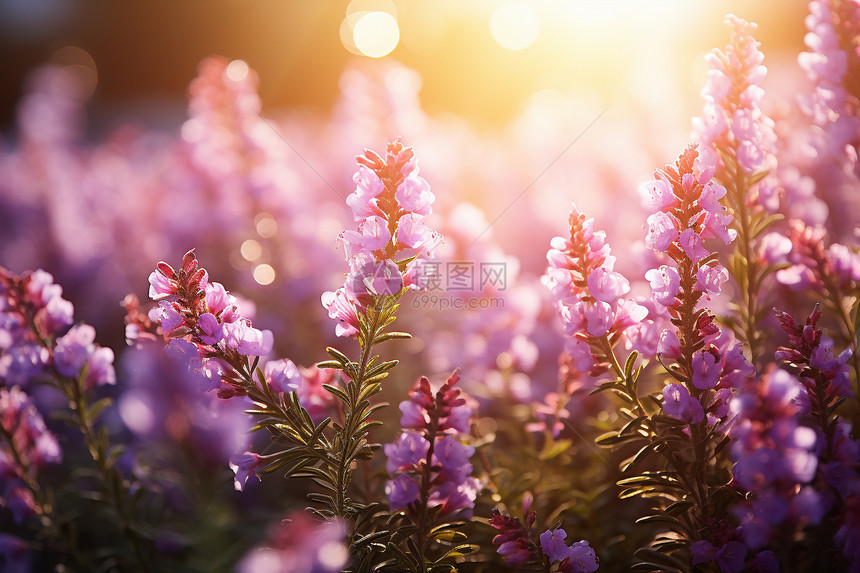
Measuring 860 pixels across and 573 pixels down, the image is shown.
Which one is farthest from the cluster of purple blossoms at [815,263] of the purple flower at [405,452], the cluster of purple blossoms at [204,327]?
the cluster of purple blossoms at [204,327]

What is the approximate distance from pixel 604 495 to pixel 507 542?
0.95m

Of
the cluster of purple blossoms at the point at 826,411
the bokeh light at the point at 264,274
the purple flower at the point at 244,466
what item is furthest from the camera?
the bokeh light at the point at 264,274

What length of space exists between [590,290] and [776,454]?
0.62 m

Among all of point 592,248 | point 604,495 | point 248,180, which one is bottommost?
point 604,495

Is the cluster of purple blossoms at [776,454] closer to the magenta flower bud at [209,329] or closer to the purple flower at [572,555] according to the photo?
the purple flower at [572,555]

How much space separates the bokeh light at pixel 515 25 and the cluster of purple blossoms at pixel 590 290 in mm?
8514

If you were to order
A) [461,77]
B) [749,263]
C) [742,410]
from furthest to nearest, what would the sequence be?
[461,77] → [749,263] → [742,410]

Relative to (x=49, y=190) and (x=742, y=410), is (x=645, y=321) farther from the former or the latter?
(x=49, y=190)

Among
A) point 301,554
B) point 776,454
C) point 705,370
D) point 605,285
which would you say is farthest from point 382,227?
point 776,454

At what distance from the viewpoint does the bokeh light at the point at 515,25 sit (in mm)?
9391

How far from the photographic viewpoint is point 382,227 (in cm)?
175

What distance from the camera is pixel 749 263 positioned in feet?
6.90

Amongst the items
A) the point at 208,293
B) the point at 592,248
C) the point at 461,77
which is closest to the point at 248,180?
the point at 208,293

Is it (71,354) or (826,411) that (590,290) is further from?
(71,354)
